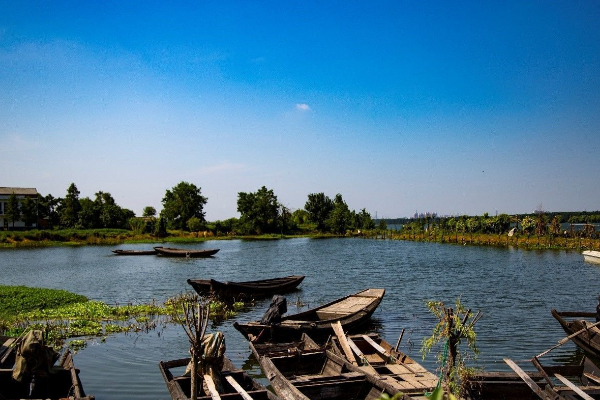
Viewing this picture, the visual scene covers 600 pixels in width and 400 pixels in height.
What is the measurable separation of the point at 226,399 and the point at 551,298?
2506 cm

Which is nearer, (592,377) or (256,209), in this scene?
(592,377)

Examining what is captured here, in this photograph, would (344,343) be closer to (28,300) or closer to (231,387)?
(231,387)

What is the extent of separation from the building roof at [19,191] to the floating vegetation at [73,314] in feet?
230

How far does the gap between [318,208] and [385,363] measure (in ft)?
357

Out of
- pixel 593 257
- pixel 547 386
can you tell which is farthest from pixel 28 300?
pixel 593 257

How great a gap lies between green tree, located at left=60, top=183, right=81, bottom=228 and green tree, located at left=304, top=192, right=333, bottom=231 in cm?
5382

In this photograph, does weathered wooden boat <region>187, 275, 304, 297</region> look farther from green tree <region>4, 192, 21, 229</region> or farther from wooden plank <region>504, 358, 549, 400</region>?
green tree <region>4, 192, 21, 229</region>

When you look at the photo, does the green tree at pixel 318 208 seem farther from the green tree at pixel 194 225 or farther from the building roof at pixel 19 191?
the building roof at pixel 19 191

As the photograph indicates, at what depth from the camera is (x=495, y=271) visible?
1635 inches

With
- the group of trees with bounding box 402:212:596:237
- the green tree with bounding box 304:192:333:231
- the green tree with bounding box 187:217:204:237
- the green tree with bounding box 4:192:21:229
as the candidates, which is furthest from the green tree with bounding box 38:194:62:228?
the group of trees with bounding box 402:212:596:237

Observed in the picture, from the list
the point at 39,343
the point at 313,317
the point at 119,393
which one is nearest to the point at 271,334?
the point at 313,317

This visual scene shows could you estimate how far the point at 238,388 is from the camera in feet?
32.6

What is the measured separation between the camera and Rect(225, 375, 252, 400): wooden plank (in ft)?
31.2

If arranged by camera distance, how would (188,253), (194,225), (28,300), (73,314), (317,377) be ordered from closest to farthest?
(317,377), (73,314), (28,300), (188,253), (194,225)
